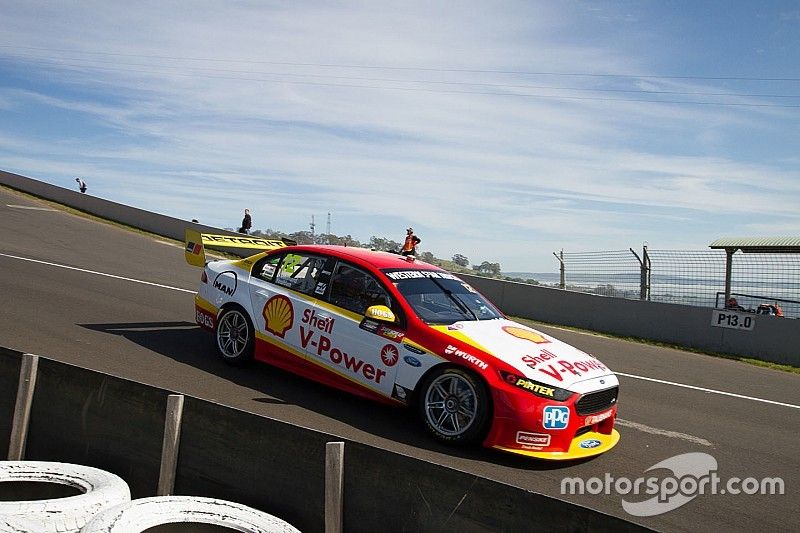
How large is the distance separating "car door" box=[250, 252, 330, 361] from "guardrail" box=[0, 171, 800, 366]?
10078mm

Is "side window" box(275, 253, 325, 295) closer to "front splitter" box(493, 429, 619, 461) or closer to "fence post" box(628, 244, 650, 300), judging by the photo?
"front splitter" box(493, 429, 619, 461)

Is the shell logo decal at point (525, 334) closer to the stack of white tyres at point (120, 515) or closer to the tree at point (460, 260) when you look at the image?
the stack of white tyres at point (120, 515)

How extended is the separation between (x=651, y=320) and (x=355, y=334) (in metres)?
10.6

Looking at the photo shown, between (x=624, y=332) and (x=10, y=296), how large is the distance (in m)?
11.8

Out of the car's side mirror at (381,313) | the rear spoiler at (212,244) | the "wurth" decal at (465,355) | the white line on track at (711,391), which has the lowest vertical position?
the white line on track at (711,391)

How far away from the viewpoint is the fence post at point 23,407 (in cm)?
606

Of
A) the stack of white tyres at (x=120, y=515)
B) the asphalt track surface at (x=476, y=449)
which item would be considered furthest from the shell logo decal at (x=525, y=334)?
the stack of white tyres at (x=120, y=515)

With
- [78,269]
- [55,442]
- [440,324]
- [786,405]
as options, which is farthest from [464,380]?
[78,269]

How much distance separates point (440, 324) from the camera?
7.15 meters

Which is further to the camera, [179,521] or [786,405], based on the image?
[786,405]

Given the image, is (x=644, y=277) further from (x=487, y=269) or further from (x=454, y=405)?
(x=454, y=405)

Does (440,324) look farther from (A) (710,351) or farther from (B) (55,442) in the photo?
(A) (710,351)

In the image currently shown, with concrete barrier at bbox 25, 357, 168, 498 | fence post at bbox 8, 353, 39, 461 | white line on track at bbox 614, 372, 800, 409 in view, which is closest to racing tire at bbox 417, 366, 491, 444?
concrete barrier at bbox 25, 357, 168, 498

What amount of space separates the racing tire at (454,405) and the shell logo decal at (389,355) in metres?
0.37
